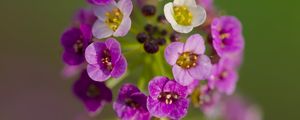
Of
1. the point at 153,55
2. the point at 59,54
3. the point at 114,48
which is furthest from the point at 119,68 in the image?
the point at 59,54

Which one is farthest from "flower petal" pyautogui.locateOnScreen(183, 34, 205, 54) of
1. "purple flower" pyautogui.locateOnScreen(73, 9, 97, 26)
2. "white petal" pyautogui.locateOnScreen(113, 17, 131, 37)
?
"purple flower" pyautogui.locateOnScreen(73, 9, 97, 26)

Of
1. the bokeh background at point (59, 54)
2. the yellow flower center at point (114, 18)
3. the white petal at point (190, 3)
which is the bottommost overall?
the bokeh background at point (59, 54)

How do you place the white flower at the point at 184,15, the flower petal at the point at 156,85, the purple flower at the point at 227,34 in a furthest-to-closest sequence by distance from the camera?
the purple flower at the point at 227,34, the white flower at the point at 184,15, the flower petal at the point at 156,85

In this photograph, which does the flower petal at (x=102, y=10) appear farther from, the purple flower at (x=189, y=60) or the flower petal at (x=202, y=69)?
the flower petal at (x=202, y=69)

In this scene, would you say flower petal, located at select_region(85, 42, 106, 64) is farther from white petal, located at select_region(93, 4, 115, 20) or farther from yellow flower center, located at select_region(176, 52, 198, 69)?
yellow flower center, located at select_region(176, 52, 198, 69)

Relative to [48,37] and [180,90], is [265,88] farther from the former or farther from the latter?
[180,90]

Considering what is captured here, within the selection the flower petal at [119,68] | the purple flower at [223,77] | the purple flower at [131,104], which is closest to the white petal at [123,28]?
the flower petal at [119,68]

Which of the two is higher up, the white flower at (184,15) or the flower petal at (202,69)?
the white flower at (184,15)
